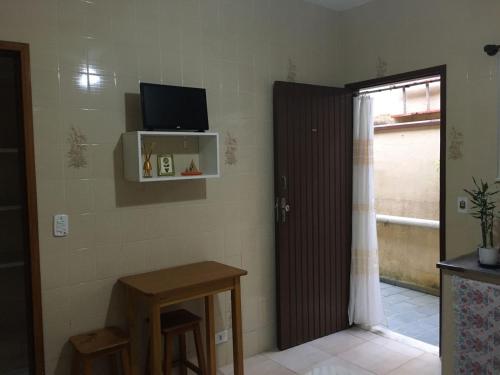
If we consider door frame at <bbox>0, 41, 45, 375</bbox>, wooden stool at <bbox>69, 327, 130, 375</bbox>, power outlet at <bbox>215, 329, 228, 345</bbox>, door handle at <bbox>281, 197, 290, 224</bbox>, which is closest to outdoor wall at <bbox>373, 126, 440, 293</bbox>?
door handle at <bbox>281, 197, 290, 224</bbox>

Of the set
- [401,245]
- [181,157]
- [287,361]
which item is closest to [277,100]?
[181,157]

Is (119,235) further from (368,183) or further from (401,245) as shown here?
(401,245)

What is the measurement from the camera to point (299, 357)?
3.13m

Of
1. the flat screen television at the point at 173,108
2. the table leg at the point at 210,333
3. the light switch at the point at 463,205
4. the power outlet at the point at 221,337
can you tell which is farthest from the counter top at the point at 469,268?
the flat screen television at the point at 173,108

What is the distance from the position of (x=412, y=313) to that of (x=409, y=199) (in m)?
1.42

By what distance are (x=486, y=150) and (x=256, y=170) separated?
149 centimetres

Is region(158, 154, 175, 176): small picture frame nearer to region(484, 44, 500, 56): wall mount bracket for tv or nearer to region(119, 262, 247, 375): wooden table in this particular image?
region(119, 262, 247, 375): wooden table

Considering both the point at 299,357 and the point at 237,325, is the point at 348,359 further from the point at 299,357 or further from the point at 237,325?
the point at 237,325

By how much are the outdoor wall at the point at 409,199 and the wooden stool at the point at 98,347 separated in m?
3.51

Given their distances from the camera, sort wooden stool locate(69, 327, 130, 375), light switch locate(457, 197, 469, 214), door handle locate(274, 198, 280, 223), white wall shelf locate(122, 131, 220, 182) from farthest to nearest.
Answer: door handle locate(274, 198, 280, 223)
light switch locate(457, 197, 469, 214)
white wall shelf locate(122, 131, 220, 182)
wooden stool locate(69, 327, 130, 375)

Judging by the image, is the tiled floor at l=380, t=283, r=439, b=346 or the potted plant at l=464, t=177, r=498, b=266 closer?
Result: the potted plant at l=464, t=177, r=498, b=266

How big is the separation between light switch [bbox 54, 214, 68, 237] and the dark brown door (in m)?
1.46

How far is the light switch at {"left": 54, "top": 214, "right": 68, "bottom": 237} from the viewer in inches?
91.7

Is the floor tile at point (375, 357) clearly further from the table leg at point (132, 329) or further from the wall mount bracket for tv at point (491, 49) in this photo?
the wall mount bracket for tv at point (491, 49)
